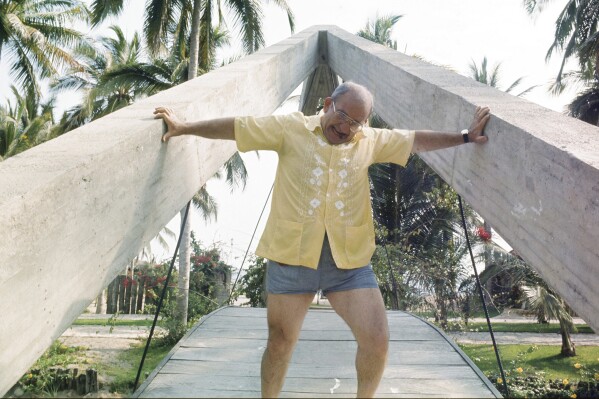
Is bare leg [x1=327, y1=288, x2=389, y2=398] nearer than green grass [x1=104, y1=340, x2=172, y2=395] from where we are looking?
Yes

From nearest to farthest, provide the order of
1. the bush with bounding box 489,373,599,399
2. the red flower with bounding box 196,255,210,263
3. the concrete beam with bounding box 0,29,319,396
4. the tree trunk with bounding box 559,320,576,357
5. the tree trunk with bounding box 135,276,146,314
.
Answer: the concrete beam with bounding box 0,29,319,396 → the bush with bounding box 489,373,599,399 → the tree trunk with bounding box 559,320,576,357 → the red flower with bounding box 196,255,210,263 → the tree trunk with bounding box 135,276,146,314

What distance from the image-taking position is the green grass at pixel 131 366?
1055 cm

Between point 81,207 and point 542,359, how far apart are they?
1408 centimetres

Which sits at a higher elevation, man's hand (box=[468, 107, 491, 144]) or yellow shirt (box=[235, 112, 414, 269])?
man's hand (box=[468, 107, 491, 144])

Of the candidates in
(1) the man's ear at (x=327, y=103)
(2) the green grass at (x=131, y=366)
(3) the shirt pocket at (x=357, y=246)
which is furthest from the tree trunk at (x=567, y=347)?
(1) the man's ear at (x=327, y=103)

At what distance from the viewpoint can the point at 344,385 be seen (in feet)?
9.76

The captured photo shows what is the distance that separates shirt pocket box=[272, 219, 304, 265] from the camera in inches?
89.9

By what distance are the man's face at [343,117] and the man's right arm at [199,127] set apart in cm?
39

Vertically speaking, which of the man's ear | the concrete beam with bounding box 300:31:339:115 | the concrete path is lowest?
the concrete path

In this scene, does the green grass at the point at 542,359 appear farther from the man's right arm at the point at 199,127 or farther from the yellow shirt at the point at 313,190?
the man's right arm at the point at 199,127

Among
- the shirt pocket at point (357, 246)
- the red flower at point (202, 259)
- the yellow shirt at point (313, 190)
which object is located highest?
the red flower at point (202, 259)

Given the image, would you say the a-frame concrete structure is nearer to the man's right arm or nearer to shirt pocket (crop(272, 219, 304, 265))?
the man's right arm

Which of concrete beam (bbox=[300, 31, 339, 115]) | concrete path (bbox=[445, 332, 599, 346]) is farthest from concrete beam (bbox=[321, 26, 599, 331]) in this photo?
concrete path (bbox=[445, 332, 599, 346])

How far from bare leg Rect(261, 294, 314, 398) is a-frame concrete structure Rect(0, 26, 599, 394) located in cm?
62
